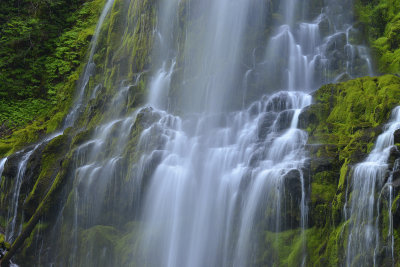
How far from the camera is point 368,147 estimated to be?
9461 millimetres

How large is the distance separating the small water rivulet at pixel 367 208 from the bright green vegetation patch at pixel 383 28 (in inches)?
270

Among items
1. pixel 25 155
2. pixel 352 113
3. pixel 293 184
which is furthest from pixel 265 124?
pixel 25 155

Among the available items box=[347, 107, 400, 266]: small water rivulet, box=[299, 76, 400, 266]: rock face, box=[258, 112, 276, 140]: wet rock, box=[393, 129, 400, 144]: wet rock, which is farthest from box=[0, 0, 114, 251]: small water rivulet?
box=[393, 129, 400, 144]: wet rock

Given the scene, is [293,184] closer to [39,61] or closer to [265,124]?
[265,124]

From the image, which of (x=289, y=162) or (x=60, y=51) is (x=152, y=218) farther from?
(x=60, y=51)

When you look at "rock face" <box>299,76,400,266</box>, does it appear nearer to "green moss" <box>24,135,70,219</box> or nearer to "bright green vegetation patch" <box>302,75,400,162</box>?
"bright green vegetation patch" <box>302,75,400,162</box>

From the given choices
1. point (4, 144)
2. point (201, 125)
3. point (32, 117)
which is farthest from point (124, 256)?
point (32, 117)

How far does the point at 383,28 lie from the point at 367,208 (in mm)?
10504

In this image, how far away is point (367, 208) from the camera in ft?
27.5

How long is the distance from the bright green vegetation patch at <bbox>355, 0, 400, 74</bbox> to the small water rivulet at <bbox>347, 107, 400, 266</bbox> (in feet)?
22.5

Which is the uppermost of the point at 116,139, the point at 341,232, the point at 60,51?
the point at 60,51

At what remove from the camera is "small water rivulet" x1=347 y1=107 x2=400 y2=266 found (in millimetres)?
8078

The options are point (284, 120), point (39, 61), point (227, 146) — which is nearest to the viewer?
point (284, 120)

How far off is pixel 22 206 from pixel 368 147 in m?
12.1
